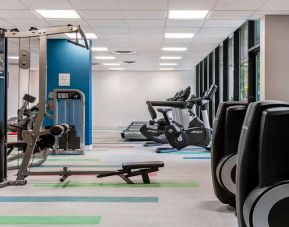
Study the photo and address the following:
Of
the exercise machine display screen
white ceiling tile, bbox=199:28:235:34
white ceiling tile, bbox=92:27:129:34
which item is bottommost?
the exercise machine display screen

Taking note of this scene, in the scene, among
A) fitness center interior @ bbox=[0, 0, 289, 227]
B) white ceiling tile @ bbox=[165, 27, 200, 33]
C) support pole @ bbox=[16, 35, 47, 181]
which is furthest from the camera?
white ceiling tile @ bbox=[165, 27, 200, 33]

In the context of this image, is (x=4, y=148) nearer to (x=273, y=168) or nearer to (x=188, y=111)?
(x=273, y=168)

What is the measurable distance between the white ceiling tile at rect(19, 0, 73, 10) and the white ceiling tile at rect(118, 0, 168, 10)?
35.4 inches

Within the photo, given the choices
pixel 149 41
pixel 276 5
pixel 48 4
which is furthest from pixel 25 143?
pixel 149 41

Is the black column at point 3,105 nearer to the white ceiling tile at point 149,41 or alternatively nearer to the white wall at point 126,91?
the white ceiling tile at point 149,41

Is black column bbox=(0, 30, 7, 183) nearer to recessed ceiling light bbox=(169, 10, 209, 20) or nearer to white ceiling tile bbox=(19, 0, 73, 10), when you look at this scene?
white ceiling tile bbox=(19, 0, 73, 10)

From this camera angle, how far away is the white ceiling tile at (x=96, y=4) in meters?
6.07

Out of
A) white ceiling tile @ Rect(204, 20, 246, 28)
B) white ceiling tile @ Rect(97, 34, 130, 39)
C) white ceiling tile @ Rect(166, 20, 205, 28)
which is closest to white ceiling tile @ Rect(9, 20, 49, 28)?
white ceiling tile @ Rect(97, 34, 130, 39)

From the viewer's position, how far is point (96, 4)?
625cm

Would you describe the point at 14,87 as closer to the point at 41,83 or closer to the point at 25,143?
the point at 25,143

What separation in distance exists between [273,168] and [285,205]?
214mm

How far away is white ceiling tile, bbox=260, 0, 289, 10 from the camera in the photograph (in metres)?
6.07

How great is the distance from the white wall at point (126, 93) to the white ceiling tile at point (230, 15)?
37.3 feet

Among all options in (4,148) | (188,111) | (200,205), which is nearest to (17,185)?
(4,148)
